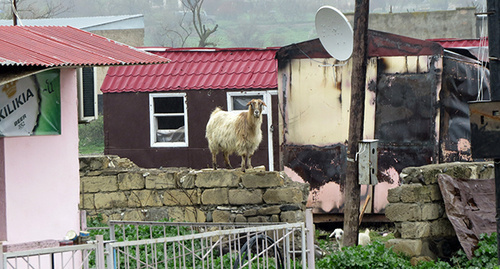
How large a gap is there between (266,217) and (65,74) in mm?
4847

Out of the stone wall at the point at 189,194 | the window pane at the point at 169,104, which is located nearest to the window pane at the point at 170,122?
the window pane at the point at 169,104

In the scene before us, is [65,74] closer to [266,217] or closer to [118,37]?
[266,217]

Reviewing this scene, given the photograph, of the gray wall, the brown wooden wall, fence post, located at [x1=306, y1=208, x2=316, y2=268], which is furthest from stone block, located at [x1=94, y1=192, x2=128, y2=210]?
the gray wall

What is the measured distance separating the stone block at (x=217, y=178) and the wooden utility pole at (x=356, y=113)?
1.93 metres

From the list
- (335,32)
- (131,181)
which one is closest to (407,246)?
(335,32)

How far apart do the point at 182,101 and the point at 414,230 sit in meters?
9.94

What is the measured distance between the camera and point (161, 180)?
48.4ft

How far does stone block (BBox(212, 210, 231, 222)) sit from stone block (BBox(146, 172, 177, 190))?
91 cm

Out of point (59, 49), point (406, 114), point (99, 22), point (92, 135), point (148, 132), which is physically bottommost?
point (92, 135)

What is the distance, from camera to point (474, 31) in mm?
40500

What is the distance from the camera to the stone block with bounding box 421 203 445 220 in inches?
541

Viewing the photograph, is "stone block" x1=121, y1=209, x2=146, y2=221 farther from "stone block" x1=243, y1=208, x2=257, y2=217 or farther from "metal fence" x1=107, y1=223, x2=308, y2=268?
"stone block" x1=243, y1=208, x2=257, y2=217

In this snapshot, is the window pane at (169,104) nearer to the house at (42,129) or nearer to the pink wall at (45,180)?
the house at (42,129)

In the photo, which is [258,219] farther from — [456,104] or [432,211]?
[456,104]
